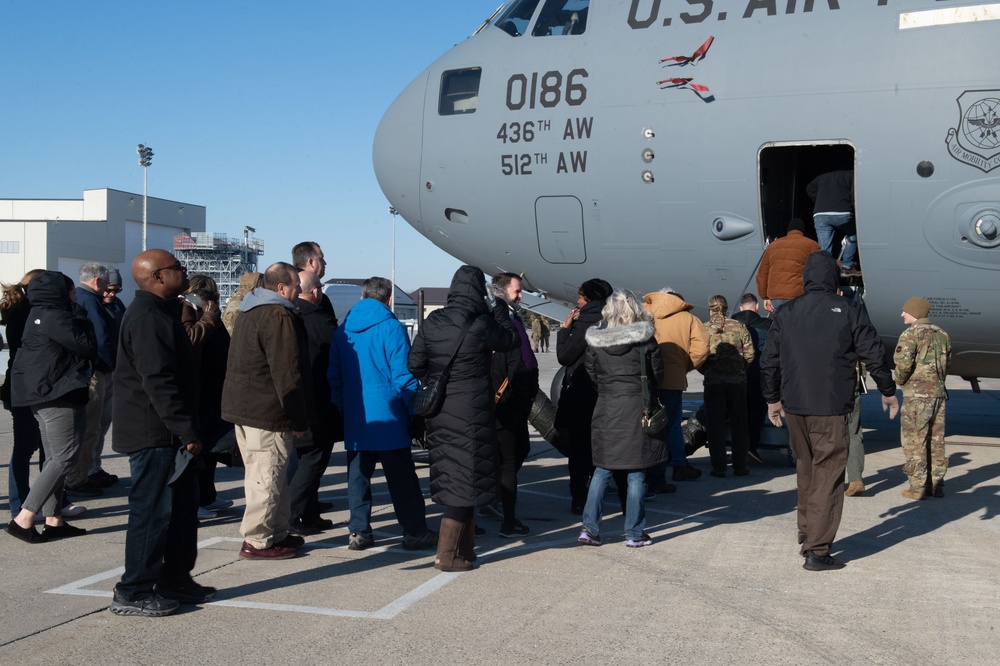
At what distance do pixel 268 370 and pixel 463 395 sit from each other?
119 cm

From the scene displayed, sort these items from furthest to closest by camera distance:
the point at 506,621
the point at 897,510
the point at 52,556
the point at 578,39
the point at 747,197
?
the point at 578,39 < the point at 747,197 < the point at 897,510 < the point at 52,556 < the point at 506,621

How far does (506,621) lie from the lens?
4.90 m

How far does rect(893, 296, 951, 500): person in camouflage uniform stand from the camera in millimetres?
8211

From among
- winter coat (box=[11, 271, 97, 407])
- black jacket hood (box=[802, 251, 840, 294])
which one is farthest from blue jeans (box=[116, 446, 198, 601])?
black jacket hood (box=[802, 251, 840, 294])

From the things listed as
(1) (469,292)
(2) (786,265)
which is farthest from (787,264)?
(1) (469,292)

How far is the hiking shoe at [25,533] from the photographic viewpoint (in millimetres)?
6566

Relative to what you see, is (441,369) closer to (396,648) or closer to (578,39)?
(396,648)

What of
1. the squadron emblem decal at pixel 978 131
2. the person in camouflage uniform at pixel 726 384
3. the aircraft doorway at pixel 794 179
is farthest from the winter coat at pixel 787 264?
the squadron emblem decal at pixel 978 131

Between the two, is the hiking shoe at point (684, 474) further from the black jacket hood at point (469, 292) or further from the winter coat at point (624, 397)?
the black jacket hood at point (469, 292)

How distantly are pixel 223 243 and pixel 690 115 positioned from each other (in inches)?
3424

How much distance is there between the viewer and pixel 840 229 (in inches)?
375

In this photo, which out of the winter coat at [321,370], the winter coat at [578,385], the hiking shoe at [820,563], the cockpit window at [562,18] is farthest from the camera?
the cockpit window at [562,18]

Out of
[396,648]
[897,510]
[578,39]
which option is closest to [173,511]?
[396,648]

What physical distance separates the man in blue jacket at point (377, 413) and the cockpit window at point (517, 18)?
4.93m
